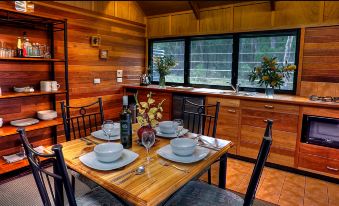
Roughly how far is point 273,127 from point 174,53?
247cm

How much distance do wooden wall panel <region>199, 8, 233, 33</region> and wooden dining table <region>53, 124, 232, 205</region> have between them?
2889 millimetres

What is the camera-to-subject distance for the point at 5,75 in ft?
9.67

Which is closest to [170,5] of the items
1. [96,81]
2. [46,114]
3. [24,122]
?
[96,81]

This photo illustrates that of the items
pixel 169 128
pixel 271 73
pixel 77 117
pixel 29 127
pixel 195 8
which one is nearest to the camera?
pixel 169 128

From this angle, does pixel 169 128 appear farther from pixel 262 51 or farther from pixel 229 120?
pixel 262 51

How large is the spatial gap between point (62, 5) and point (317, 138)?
12.7ft

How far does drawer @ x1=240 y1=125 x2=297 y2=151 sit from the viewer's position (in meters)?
2.99

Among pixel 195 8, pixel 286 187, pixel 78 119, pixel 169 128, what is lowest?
pixel 286 187

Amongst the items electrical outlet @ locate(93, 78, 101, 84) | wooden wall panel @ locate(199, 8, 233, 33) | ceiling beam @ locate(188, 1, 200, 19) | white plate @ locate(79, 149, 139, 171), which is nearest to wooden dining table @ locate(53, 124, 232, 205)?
white plate @ locate(79, 149, 139, 171)

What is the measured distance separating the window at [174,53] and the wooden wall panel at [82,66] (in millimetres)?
321

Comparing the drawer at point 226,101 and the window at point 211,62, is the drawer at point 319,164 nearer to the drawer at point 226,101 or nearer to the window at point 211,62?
the drawer at point 226,101

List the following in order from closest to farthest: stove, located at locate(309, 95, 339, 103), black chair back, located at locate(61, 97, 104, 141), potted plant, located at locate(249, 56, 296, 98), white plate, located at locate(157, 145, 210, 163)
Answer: white plate, located at locate(157, 145, 210, 163)
black chair back, located at locate(61, 97, 104, 141)
stove, located at locate(309, 95, 339, 103)
potted plant, located at locate(249, 56, 296, 98)

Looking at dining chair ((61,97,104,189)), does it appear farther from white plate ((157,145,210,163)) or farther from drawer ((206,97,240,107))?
drawer ((206,97,240,107))

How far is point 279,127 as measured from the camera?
10.0ft
